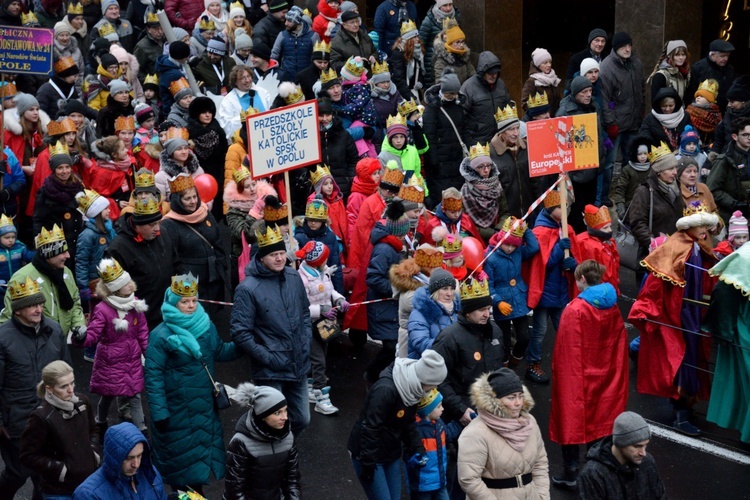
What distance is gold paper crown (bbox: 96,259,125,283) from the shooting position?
1003cm

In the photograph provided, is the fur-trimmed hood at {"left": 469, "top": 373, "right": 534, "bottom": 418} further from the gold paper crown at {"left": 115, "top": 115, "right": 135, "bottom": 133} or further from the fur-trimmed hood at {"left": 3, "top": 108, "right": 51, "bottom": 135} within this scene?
the fur-trimmed hood at {"left": 3, "top": 108, "right": 51, "bottom": 135}

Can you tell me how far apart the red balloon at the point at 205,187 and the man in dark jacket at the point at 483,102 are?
358cm

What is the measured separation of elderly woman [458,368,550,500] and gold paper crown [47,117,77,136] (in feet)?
24.6

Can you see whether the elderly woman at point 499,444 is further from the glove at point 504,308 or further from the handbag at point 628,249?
the handbag at point 628,249

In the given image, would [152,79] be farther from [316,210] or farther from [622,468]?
[622,468]

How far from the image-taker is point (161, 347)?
9.27 metres

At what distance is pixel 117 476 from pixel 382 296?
4329 mm

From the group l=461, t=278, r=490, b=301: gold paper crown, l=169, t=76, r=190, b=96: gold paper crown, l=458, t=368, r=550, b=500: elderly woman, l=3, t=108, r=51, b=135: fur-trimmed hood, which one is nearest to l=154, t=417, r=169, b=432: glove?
l=461, t=278, r=490, b=301: gold paper crown

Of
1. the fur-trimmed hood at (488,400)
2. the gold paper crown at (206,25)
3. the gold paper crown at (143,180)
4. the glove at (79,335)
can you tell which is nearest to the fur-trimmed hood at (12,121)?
the gold paper crown at (143,180)

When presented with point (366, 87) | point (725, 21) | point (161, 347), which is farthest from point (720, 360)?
point (725, 21)

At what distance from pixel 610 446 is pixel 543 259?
4.32m

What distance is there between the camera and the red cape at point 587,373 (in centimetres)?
981

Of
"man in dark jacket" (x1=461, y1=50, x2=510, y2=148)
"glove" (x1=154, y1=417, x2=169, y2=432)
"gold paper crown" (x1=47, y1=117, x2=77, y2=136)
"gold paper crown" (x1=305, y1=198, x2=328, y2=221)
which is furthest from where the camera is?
"man in dark jacket" (x1=461, y1=50, x2=510, y2=148)

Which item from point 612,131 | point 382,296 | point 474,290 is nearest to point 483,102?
point 612,131
